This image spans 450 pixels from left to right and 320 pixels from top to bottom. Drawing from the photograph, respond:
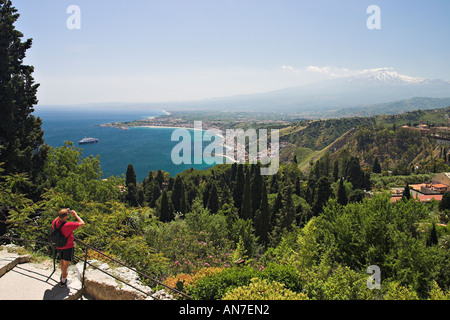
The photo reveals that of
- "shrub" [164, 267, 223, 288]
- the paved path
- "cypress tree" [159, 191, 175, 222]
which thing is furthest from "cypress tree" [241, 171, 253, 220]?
the paved path

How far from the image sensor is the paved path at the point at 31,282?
17.6ft

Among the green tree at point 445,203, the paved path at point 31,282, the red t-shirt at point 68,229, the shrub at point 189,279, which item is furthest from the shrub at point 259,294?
the green tree at point 445,203

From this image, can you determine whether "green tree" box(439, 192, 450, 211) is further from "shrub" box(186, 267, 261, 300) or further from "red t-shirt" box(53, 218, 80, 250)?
"red t-shirt" box(53, 218, 80, 250)

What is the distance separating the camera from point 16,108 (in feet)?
43.5

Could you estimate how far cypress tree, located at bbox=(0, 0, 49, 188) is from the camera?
12.6 meters

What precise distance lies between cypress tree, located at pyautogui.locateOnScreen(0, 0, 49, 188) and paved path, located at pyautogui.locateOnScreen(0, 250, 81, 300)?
8376mm

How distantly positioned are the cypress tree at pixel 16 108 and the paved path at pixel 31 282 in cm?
838

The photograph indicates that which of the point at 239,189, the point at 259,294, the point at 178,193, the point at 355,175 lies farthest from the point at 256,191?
the point at 259,294

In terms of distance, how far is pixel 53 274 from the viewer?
251 inches

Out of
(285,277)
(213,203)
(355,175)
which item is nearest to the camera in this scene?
(285,277)

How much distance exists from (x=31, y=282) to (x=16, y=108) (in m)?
11.2

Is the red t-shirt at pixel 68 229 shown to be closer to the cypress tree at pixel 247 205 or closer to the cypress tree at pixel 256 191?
the cypress tree at pixel 247 205

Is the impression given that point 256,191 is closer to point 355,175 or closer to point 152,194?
point 152,194

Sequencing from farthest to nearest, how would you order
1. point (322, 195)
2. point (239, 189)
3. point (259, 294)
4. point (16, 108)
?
1. point (239, 189)
2. point (322, 195)
3. point (16, 108)
4. point (259, 294)
